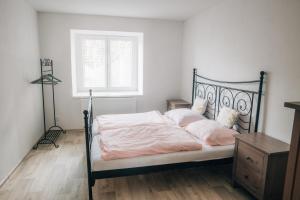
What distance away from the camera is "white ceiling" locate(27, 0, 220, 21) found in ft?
10.7

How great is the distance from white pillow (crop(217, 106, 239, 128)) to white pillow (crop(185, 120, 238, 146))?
0.41 ft

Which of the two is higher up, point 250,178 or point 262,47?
point 262,47

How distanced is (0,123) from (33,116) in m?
1.16

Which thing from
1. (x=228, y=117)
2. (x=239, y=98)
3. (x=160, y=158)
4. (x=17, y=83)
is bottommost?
(x=160, y=158)

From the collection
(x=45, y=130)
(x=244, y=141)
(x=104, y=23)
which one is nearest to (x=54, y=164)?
(x=45, y=130)

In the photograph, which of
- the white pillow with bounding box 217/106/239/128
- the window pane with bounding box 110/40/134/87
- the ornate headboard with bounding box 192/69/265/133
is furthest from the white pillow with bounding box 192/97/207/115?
the window pane with bounding box 110/40/134/87

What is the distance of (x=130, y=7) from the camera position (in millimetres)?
3549

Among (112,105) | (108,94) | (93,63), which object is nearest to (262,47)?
(112,105)

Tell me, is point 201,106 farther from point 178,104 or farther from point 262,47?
point 262,47

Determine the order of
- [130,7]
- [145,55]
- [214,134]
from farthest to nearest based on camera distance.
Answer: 1. [145,55]
2. [130,7]
3. [214,134]

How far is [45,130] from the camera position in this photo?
4.08m

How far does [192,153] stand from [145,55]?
2.72 metres

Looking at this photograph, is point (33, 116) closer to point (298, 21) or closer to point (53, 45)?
point (53, 45)

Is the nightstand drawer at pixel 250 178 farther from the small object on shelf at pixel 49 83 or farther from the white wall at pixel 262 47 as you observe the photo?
the small object on shelf at pixel 49 83
